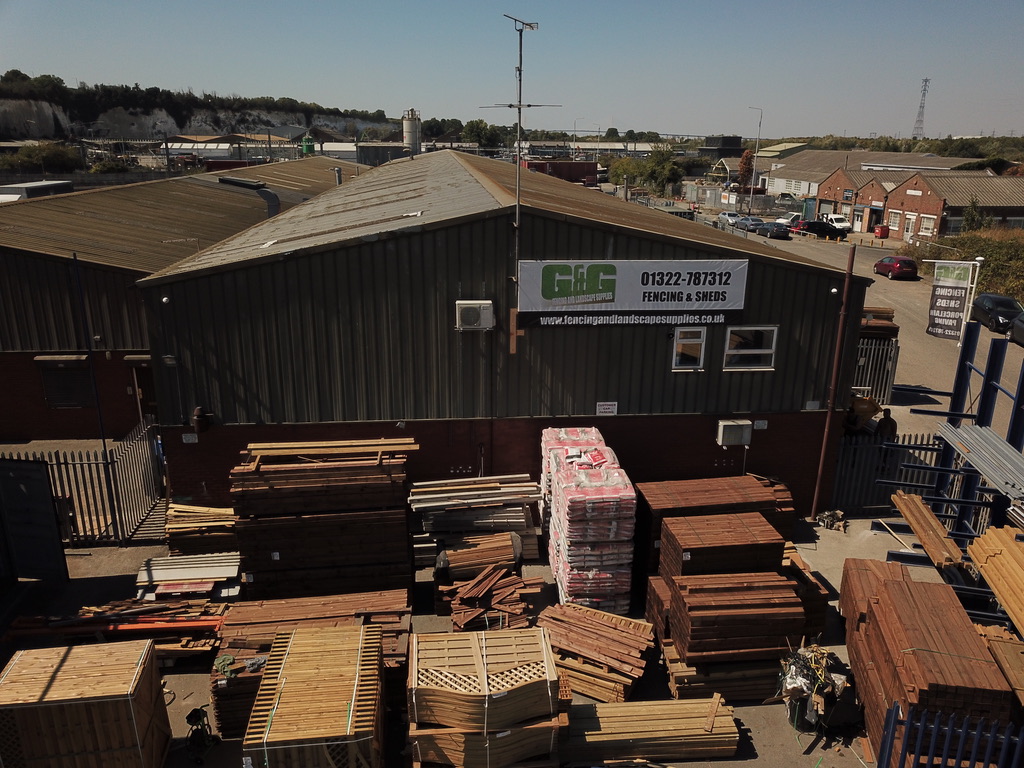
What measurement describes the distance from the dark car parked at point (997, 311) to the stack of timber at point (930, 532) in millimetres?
21412

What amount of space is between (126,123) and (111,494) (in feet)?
481

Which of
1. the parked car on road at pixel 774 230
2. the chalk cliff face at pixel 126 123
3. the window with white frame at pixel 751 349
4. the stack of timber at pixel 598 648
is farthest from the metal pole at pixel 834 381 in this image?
the chalk cliff face at pixel 126 123

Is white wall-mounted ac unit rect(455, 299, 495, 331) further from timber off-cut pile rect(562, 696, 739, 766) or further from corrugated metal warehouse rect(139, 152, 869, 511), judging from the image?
timber off-cut pile rect(562, 696, 739, 766)

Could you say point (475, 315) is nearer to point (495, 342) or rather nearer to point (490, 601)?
point (495, 342)

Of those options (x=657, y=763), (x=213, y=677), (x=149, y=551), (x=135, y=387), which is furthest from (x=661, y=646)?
(x=135, y=387)

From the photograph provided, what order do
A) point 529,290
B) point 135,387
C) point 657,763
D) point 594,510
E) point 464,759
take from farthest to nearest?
1. point 135,387
2. point 529,290
3. point 594,510
4. point 657,763
5. point 464,759

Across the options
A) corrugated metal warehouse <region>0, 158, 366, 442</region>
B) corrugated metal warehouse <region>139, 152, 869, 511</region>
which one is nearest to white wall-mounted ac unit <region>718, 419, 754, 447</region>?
corrugated metal warehouse <region>139, 152, 869, 511</region>

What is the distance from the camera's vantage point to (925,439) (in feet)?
53.6

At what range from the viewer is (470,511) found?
45.0ft

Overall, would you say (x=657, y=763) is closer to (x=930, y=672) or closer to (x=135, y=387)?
(x=930, y=672)

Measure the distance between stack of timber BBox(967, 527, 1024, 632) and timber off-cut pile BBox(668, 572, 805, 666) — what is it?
291 cm

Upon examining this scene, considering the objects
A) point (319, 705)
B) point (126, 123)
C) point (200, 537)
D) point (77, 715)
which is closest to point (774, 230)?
point (200, 537)

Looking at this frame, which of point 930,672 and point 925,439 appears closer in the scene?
point 930,672

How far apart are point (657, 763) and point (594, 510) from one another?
390 centimetres
